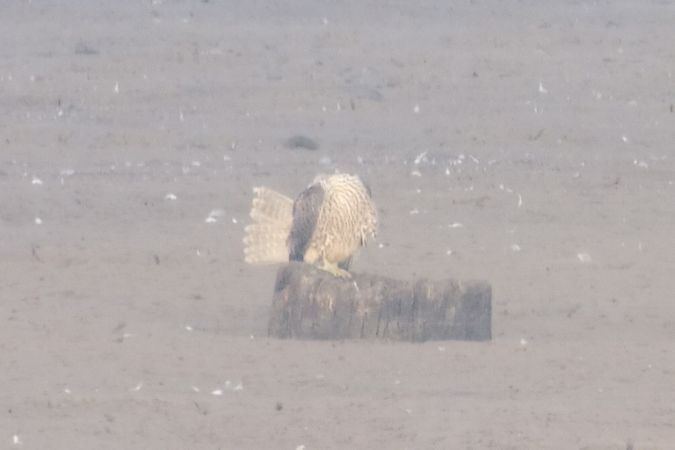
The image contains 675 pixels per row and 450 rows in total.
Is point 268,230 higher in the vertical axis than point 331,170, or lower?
lower

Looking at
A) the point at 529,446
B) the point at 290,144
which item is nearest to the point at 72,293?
the point at 529,446

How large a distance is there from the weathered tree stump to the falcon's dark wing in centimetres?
48

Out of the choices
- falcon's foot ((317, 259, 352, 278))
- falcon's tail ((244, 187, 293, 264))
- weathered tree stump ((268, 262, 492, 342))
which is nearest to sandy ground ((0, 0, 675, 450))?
weathered tree stump ((268, 262, 492, 342))

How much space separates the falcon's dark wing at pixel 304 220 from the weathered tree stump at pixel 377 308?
0.48 m

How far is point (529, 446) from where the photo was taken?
6.36 meters

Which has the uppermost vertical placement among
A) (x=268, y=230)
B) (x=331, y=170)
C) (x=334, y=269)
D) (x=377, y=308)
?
(x=331, y=170)

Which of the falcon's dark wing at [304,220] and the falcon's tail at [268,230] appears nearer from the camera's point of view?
the falcon's dark wing at [304,220]

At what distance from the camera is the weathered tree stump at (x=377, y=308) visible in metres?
8.09

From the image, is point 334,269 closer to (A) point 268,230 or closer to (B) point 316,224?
(B) point 316,224

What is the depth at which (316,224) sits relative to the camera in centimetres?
872

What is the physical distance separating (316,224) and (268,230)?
12.6 inches

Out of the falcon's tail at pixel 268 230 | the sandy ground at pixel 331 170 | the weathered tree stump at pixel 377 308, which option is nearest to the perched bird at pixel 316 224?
the falcon's tail at pixel 268 230

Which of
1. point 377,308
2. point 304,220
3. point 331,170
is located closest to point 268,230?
point 304,220

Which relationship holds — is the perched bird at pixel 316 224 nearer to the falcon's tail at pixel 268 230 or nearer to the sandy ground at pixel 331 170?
the falcon's tail at pixel 268 230
